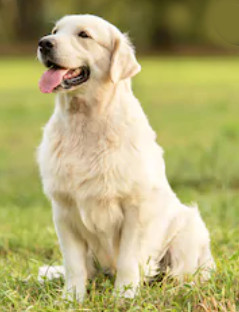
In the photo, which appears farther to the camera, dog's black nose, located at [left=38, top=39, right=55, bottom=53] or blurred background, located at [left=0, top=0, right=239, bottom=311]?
blurred background, located at [left=0, top=0, right=239, bottom=311]

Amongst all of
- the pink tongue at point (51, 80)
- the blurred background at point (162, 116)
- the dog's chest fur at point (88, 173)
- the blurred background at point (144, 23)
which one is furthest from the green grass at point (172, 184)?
the blurred background at point (144, 23)

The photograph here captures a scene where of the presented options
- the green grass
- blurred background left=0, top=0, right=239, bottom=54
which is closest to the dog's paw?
the green grass

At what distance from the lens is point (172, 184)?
28.1 ft

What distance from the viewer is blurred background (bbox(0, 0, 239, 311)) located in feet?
18.1

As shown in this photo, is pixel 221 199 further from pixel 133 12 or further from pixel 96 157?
pixel 133 12

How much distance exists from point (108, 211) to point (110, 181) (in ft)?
0.62

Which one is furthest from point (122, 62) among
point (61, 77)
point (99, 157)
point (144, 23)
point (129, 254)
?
point (144, 23)

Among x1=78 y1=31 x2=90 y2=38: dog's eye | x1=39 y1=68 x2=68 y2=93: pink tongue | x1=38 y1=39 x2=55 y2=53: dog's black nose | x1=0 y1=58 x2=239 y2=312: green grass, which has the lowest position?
x1=0 y1=58 x2=239 y2=312: green grass

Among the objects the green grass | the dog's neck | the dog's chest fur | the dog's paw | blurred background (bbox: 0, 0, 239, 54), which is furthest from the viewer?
blurred background (bbox: 0, 0, 239, 54)

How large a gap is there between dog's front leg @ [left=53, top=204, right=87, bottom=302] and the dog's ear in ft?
2.94

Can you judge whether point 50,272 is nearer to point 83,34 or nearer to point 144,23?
point 83,34

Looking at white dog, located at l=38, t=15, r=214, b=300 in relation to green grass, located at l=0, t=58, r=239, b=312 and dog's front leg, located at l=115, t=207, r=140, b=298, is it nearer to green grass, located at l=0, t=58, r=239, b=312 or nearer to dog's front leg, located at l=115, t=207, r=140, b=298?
dog's front leg, located at l=115, t=207, r=140, b=298

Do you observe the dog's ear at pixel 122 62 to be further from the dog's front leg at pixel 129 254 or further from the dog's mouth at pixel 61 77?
the dog's front leg at pixel 129 254

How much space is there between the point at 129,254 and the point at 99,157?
628 mm
